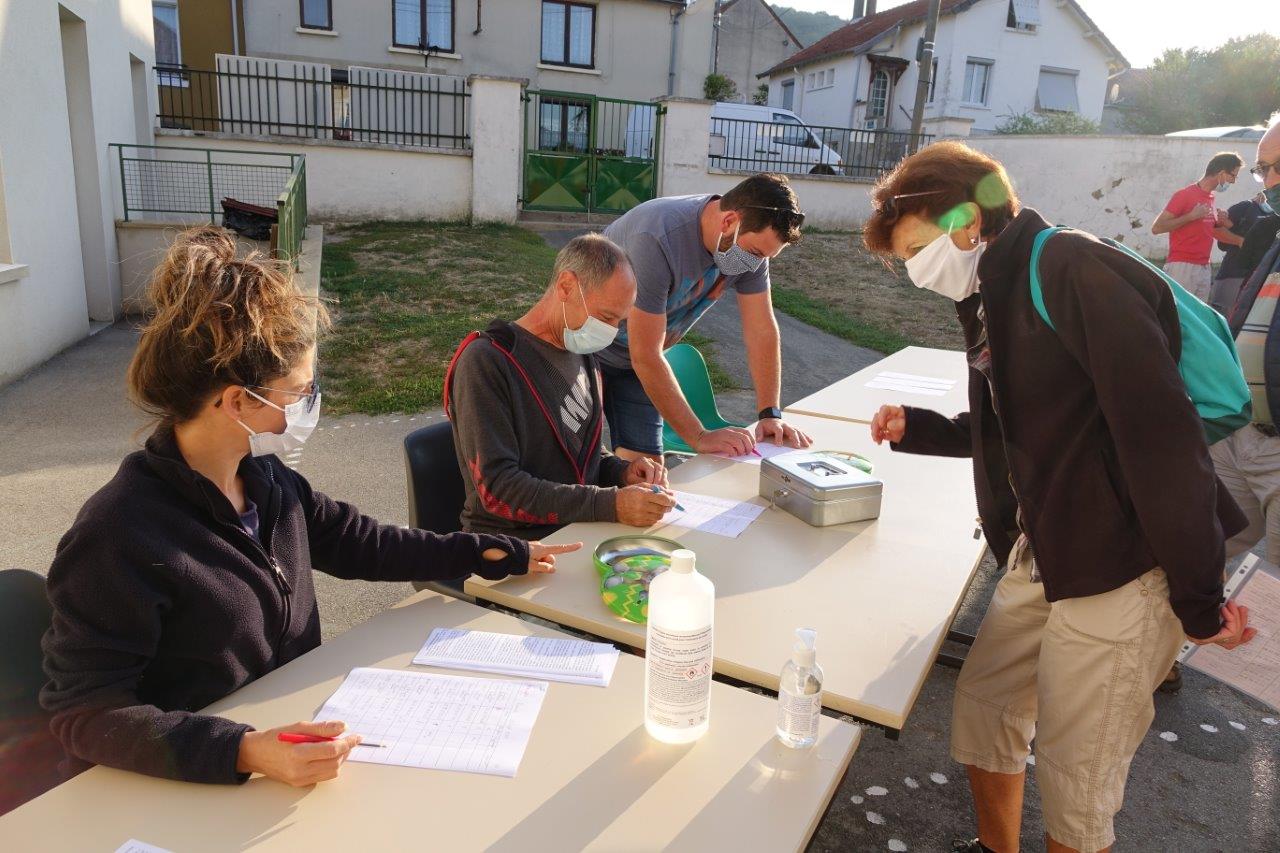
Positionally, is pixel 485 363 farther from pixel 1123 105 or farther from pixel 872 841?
pixel 1123 105

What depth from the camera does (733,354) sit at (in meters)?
8.20

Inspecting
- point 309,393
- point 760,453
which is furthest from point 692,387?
point 309,393

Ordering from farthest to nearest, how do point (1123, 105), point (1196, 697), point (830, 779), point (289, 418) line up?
point (1123, 105)
point (1196, 697)
point (289, 418)
point (830, 779)

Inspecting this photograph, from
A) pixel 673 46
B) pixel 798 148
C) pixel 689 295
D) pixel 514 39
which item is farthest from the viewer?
pixel 673 46

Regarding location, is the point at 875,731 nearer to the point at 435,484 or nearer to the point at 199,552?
the point at 435,484

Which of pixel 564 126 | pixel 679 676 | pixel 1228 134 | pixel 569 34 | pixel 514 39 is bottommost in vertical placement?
pixel 679 676

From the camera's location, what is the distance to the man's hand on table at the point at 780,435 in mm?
3184

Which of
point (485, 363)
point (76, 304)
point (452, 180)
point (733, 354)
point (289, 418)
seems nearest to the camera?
point (289, 418)

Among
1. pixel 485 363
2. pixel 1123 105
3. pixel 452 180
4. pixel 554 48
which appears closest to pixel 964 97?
pixel 1123 105

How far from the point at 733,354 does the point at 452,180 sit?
6.23 meters

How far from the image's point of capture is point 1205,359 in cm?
158

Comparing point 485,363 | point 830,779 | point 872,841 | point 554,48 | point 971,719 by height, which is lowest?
point 872,841

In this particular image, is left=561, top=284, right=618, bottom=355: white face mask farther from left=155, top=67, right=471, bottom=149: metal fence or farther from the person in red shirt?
left=155, top=67, right=471, bottom=149: metal fence

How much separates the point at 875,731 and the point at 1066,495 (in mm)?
1607
